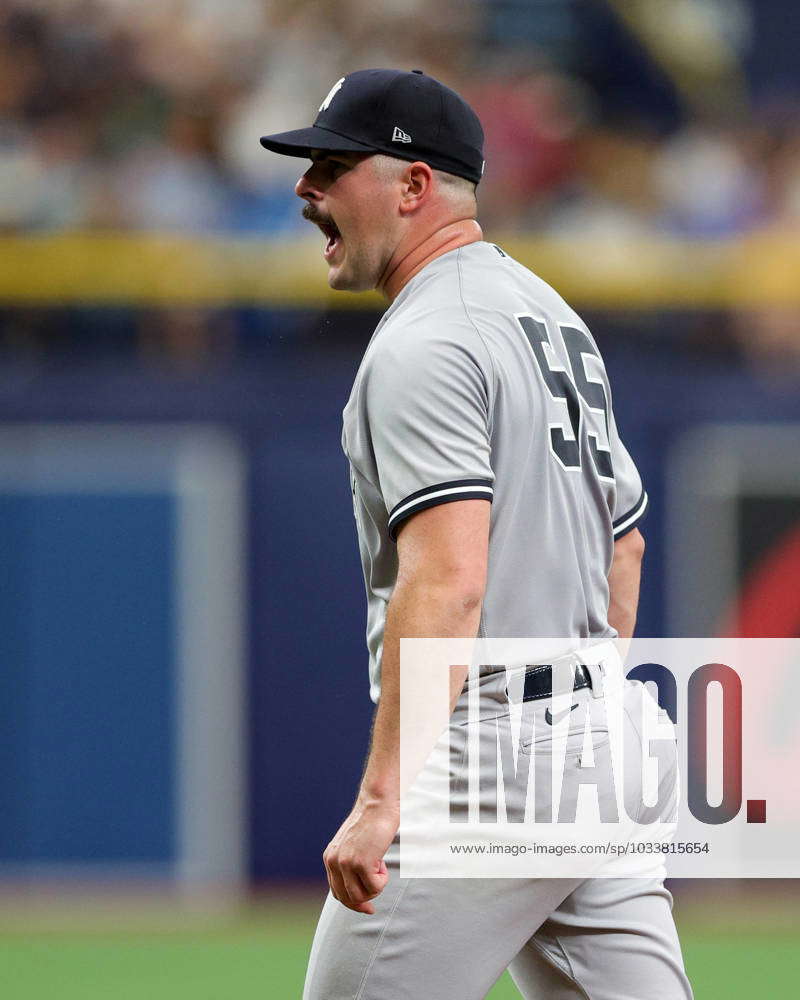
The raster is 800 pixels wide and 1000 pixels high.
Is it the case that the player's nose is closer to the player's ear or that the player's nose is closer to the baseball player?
the baseball player

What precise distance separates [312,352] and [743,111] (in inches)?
127

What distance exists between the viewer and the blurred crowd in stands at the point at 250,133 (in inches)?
313

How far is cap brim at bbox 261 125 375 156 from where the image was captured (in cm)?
285

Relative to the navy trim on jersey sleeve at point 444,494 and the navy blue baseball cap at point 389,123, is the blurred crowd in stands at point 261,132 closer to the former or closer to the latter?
the navy blue baseball cap at point 389,123

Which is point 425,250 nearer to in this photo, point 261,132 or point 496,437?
point 496,437

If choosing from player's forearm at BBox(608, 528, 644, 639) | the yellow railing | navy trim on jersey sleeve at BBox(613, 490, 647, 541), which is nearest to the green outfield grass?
the yellow railing

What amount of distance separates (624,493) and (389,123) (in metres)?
0.76

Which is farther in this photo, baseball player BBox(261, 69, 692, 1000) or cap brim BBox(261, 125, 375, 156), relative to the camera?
cap brim BBox(261, 125, 375, 156)

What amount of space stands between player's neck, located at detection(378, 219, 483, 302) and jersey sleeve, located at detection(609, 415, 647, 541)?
0.41 meters

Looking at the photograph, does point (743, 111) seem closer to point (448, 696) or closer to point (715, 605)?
point (715, 605)

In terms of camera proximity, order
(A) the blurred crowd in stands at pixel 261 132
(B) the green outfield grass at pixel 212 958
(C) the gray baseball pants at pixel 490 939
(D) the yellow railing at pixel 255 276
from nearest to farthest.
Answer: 1. (C) the gray baseball pants at pixel 490 939
2. (B) the green outfield grass at pixel 212 958
3. (D) the yellow railing at pixel 255 276
4. (A) the blurred crowd in stands at pixel 261 132

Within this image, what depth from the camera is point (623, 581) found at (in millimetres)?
3137

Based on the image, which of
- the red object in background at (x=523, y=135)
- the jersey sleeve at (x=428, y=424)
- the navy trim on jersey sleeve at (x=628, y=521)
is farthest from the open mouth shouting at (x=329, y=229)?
the red object in background at (x=523, y=135)

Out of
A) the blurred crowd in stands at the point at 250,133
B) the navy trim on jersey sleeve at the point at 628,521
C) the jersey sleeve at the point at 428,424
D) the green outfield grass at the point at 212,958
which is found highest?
the blurred crowd in stands at the point at 250,133
